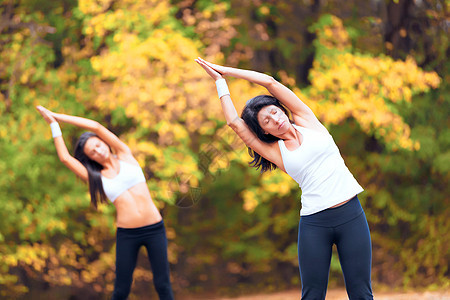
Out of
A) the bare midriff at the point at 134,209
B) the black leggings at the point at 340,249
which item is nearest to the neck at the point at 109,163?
the bare midriff at the point at 134,209

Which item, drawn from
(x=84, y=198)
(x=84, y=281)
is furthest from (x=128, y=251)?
(x=84, y=281)

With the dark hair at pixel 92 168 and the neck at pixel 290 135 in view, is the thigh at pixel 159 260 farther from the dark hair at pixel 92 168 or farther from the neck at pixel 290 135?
the neck at pixel 290 135

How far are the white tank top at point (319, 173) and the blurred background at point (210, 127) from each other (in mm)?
3838

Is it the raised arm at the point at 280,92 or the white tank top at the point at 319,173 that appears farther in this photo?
the raised arm at the point at 280,92

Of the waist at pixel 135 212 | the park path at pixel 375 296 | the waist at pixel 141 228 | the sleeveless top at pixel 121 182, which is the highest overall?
the sleeveless top at pixel 121 182

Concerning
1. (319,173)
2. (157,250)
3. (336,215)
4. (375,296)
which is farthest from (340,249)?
(375,296)

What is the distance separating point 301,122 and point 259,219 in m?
6.43

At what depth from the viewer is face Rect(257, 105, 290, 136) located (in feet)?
10.1

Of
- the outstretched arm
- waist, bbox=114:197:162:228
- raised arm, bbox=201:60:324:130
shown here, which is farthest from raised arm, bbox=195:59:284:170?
the outstretched arm

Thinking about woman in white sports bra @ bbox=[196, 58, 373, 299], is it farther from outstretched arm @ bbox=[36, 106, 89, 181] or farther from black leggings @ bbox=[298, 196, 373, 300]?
outstretched arm @ bbox=[36, 106, 89, 181]

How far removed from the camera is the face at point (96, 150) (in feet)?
13.8

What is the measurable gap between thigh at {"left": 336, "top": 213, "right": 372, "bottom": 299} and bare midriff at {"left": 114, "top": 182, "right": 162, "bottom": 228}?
5.67 feet

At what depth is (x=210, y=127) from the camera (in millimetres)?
7203

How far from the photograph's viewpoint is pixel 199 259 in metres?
9.89
